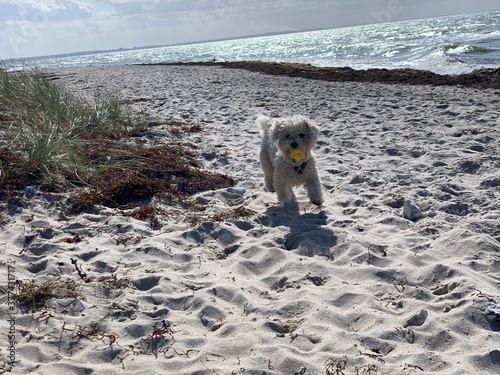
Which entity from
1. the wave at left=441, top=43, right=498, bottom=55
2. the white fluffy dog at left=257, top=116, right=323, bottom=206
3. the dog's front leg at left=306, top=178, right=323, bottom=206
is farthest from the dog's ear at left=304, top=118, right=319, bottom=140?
the wave at left=441, top=43, right=498, bottom=55

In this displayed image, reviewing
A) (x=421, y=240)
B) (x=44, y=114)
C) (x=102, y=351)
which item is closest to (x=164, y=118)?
(x=44, y=114)

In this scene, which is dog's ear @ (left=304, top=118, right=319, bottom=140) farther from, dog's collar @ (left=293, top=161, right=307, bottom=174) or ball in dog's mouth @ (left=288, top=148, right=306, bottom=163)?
dog's collar @ (left=293, top=161, right=307, bottom=174)

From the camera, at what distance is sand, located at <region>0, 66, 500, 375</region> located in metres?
2.79

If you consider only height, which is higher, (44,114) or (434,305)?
(44,114)

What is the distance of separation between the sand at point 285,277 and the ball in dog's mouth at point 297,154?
1.93 ft

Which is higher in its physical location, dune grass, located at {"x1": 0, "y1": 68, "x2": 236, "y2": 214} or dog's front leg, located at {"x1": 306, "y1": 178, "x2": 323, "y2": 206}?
dune grass, located at {"x1": 0, "y1": 68, "x2": 236, "y2": 214}

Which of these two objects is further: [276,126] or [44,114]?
[44,114]

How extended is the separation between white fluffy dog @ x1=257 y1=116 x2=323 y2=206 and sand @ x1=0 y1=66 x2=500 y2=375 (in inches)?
8.8

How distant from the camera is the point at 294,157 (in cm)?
546

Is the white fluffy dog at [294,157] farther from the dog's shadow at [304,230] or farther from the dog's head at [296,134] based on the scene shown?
the dog's shadow at [304,230]

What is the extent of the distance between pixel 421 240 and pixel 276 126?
212cm

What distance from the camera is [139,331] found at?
3.06 m

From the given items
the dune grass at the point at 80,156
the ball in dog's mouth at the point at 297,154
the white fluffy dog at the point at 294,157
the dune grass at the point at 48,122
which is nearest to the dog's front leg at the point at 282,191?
the white fluffy dog at the point at 294,157

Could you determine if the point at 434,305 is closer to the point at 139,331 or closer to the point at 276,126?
the point at 139,331
